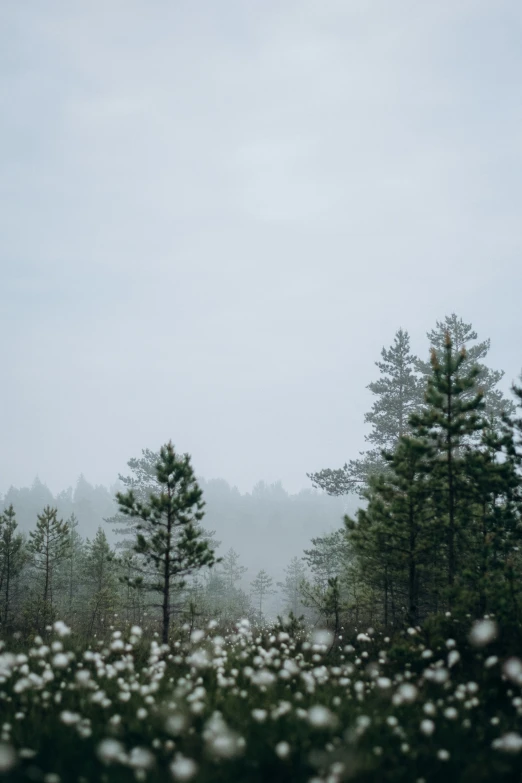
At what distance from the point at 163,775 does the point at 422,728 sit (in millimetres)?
2990

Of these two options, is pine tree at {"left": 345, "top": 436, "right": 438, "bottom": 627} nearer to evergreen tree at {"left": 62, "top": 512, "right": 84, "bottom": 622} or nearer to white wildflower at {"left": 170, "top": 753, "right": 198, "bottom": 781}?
white wildflower at {"left": 170, "top": 753, "right": 198, "bottom": 781}

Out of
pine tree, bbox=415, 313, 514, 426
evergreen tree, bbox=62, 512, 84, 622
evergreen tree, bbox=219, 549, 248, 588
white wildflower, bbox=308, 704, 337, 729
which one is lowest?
evergreen tree, bbox=219, 549, 248, 588

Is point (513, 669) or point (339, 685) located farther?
point (339, 685)

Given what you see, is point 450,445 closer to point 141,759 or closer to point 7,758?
point 141,759

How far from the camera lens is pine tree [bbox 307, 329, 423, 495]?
27.4 m

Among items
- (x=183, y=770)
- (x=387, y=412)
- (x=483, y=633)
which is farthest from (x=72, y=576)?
(x=183, y=770)

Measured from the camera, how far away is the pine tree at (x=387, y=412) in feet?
90.0

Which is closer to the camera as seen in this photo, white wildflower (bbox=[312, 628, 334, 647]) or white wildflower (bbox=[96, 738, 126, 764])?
white wildflower (bbox=[96, 738, 126, 764])

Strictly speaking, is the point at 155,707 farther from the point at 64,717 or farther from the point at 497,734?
the point at 497,734

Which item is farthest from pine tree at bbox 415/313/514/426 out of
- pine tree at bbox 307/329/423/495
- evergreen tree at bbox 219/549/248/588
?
evergreen tree at bbox 219/549/248/588

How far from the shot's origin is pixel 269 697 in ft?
22.5

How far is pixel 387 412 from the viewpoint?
28.0 meters

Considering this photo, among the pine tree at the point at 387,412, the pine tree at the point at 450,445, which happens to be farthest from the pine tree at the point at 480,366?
the pine tree at the point at 450,445

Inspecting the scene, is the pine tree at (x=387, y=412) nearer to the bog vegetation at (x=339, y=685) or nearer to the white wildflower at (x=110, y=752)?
the bog vegetation at (x=339, y=685)
